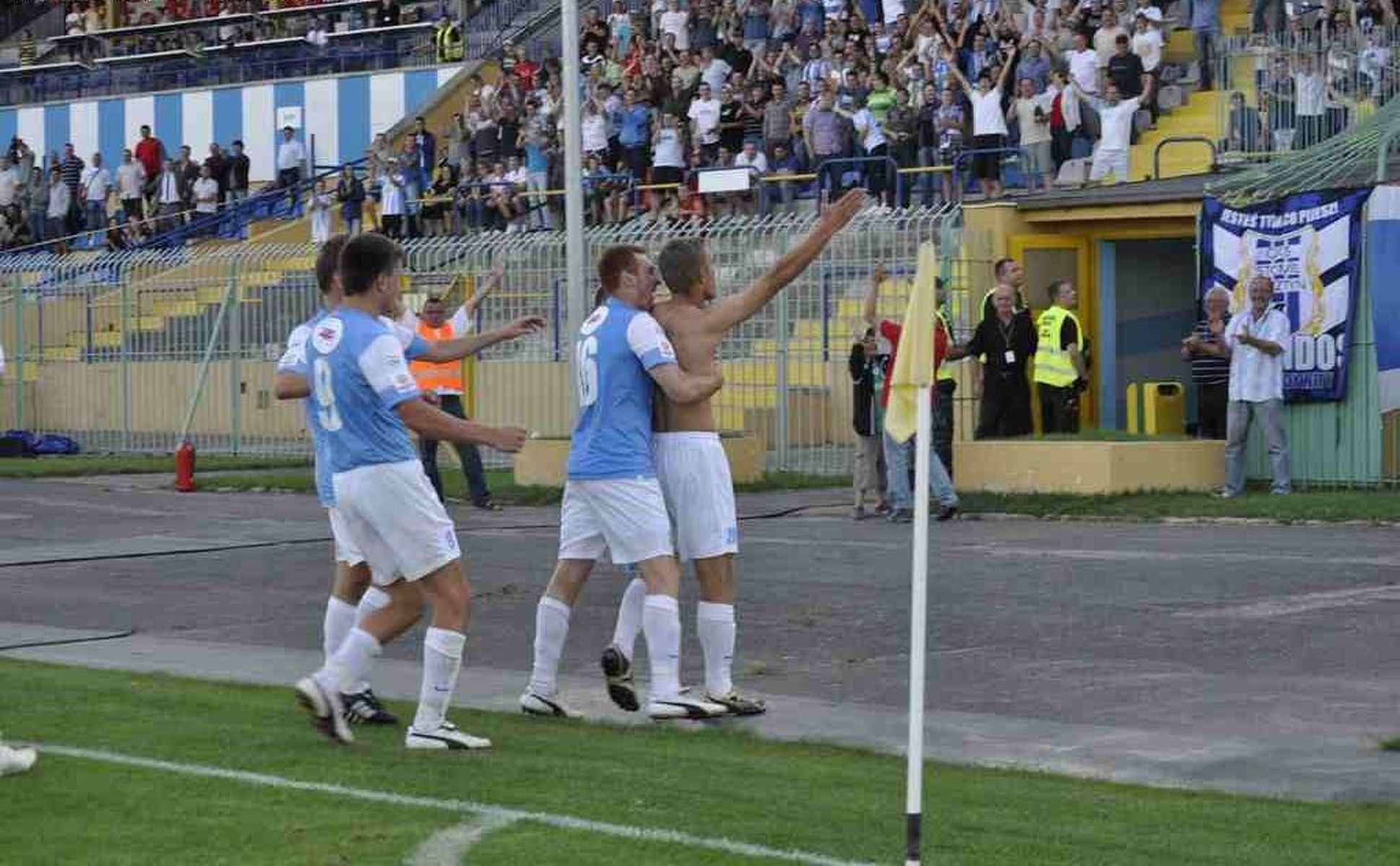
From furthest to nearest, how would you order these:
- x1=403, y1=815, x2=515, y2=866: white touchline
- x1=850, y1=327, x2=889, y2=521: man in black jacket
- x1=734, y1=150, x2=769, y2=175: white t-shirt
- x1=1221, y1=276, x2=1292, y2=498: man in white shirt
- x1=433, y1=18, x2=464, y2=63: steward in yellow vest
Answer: x1=433, y1=18, x2=464, y2=63: steward in yellow vest → x1=734, y1=150, x2=769, y2=175: white t-shirt → x1=1221, y1=276, x2=1292, y2=498: man in white shirt → x1=850, y1=327, x2=889, y2=521: man in black jacket → x1=403, y1=815, x2=515, y2=866: white touchline

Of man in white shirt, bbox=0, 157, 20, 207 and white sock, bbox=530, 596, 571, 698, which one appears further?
man in white shirt, bbox=0, 157, 20, 207

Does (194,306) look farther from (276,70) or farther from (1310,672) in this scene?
(1310,672)

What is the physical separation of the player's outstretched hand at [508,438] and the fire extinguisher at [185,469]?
1715 cm

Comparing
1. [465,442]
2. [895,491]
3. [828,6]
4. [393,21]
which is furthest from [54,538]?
[393,21]

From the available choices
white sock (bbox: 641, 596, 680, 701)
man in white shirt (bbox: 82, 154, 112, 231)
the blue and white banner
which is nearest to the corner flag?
white sock (bbox: 641, 596, 680, 701)

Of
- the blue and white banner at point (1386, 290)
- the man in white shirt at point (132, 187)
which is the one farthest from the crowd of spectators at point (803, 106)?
the man in white shirt at point (132, 187)

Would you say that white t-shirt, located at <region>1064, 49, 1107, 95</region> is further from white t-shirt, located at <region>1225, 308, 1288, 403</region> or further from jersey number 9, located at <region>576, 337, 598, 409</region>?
jersey number 9, located at <region>576, 337, 598, 409</region>

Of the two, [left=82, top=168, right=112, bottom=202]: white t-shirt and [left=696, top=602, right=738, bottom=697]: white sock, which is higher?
[left=82, top=168, right=112, bottom=202]: white t-shirt

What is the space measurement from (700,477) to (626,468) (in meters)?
0.38

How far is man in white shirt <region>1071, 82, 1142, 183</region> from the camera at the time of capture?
2695cm

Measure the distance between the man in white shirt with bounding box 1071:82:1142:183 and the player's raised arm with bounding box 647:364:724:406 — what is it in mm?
17678

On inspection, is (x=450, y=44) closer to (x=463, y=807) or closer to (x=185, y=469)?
(x=185, y=469)

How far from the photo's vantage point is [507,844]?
24.3 ft

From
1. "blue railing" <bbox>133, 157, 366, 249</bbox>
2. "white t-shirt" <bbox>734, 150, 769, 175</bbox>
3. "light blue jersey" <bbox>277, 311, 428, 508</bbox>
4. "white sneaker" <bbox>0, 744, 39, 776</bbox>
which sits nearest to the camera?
"white sneaker" <bbox>0, 744, 39, 776</bbox>
